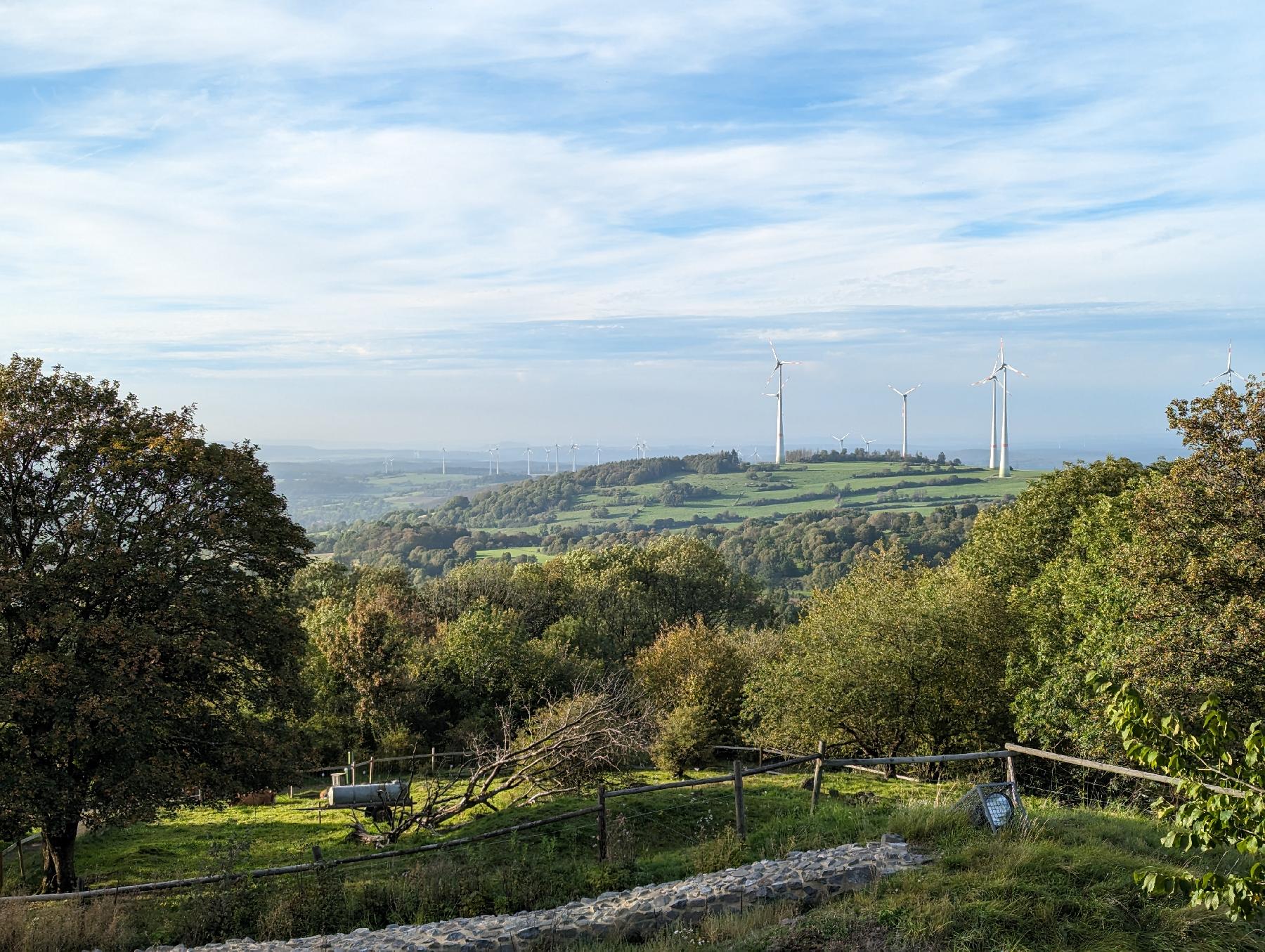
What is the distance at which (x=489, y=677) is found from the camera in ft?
108

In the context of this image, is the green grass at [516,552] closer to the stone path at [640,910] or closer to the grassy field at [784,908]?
the grassy field at [784,908]

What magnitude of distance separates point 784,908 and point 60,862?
12341 mm

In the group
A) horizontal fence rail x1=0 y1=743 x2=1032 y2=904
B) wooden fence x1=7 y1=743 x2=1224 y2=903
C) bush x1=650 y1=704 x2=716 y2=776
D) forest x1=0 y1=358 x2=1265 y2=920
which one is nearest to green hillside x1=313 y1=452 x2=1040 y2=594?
forest x1=0 y1=358 x2=1265 y2=920

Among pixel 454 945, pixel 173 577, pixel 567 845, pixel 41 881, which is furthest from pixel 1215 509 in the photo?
pixel 41 881

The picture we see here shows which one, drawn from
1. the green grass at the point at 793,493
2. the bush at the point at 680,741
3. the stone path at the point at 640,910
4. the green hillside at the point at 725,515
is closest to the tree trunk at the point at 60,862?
the stone path at the point at 640,910

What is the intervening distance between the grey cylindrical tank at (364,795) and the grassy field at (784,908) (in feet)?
8.06

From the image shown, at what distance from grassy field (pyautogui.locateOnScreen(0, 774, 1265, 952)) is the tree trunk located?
36.0 inches

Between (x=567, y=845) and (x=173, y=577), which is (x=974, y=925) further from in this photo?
(x=173, y=577)

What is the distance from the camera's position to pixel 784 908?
32.9 feet

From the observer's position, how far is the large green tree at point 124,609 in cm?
1358

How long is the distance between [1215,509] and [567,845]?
13.4 meters

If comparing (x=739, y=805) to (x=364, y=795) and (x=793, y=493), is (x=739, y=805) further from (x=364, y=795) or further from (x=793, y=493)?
(x=793, y=493)

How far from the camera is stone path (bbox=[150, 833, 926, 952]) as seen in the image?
9633 mm

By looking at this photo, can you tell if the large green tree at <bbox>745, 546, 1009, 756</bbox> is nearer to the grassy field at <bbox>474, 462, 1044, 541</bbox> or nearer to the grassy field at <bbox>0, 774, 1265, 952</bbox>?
the grassy field at <bbox>0, 774, 1265, 952</bbox>
